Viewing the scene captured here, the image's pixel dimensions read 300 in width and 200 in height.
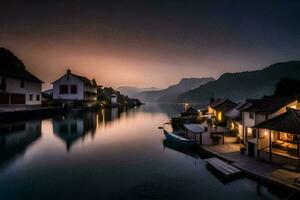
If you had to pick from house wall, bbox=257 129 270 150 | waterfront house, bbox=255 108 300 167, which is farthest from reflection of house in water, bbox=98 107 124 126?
waterfront house, bbox=255 108 300 167

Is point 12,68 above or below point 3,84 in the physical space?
above

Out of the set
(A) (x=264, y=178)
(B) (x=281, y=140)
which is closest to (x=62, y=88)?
(B) (x=281, y=140)

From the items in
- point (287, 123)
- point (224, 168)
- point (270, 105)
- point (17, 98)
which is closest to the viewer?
point (287, 123)

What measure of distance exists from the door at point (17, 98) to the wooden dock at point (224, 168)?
5469cm

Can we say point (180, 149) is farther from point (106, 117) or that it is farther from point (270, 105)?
point (106, 117)

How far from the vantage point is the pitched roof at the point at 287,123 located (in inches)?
668

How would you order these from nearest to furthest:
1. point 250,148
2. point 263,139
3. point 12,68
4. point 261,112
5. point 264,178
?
point 264,178 < point 263,139 < point 250,148 < point 261,112 < point 12,68

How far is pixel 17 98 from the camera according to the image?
56438 mm

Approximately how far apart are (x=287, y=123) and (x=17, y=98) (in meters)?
62.1

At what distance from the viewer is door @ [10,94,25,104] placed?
5445 centimetres

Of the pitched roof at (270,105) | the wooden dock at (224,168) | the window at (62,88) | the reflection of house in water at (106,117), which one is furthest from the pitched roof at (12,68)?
the pitched roof at (270,105)

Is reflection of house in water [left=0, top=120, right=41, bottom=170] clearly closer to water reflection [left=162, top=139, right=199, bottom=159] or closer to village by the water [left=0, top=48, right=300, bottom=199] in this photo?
village by the water [left=0, top=48, right=300, bottom=199]

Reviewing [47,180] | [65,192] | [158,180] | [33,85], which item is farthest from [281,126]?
[33,85]

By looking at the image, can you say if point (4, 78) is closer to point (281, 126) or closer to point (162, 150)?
point (162, 150)
